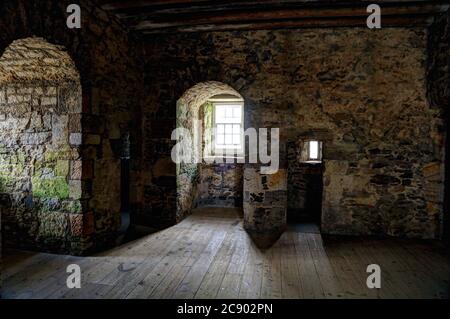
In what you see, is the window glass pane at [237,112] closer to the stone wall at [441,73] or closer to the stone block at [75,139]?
the stone wall at [441,73]

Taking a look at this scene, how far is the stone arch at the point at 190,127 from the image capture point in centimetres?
420

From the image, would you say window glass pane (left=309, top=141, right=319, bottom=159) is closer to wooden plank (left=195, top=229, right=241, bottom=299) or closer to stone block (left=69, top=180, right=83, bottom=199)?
wooden plank (left=195, top=229, right=241, bottom=299)

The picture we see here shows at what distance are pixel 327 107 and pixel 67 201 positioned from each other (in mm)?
3319

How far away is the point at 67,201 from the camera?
9.79ft

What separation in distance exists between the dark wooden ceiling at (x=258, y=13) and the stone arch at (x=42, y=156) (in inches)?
42.7

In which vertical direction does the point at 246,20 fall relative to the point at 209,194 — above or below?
above

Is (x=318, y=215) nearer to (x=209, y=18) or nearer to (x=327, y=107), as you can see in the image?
(x=327, y=107)

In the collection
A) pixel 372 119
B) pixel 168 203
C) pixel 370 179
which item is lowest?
pixel 168 203

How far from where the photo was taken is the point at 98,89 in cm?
313

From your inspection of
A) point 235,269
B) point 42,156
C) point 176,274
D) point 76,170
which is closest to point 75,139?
point 76,170

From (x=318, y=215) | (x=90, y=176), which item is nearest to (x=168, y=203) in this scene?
(x=90, y=176)

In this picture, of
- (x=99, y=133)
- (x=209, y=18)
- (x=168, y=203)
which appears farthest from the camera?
(x=168, y=203)

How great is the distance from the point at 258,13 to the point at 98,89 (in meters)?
2.01

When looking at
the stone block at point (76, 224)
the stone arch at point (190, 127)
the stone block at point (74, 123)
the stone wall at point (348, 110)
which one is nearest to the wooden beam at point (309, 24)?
the stone wall at point (348, 110)
